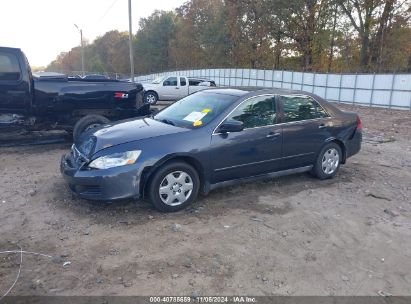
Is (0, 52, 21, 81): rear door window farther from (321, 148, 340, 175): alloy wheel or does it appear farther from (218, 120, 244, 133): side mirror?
(321, 148, 340, 175): alloy wheel

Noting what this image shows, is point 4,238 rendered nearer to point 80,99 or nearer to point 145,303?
point 145,303

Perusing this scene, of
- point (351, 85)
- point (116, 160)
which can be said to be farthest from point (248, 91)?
point (351, 85)

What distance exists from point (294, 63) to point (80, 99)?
37243mm

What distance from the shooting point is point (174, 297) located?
10.3 feet

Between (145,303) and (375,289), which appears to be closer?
(145,303)

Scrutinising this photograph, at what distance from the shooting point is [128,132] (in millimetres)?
4961

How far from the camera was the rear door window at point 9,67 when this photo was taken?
721 centimetres

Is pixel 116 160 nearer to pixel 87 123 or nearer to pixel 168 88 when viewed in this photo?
pixel 87 123

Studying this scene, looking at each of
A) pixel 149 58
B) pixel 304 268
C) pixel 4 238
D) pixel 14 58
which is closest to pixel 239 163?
pixel 304 268

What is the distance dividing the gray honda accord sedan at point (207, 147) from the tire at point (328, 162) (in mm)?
16

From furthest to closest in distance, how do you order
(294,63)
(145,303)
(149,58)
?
(149,58)
(294,63)
(145,303)

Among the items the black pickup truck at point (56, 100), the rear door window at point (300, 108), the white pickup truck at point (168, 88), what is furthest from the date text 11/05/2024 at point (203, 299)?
the white pickup truck at point (168, 88)

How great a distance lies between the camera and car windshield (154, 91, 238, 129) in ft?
16.9

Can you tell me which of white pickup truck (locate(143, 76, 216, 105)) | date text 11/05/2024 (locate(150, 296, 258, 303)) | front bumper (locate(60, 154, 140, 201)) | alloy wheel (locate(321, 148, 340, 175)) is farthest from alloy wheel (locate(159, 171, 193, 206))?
white pickup truck (locate(143, 76, 216, 105))
